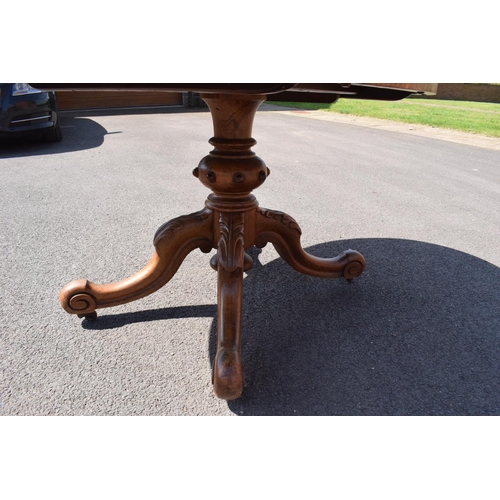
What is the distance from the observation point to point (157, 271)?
3.66 ft

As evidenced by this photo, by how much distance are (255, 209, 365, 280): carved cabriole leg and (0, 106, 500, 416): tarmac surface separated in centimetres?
8

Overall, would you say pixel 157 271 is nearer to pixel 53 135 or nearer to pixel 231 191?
pixel 231 191

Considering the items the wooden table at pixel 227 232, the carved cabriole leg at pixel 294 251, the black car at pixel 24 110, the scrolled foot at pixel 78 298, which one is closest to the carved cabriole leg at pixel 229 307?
the wooden table at pixel 227 232

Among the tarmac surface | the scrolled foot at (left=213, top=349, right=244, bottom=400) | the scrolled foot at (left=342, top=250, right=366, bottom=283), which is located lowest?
the tarmac surface

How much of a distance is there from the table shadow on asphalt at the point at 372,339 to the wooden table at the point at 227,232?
0.09m

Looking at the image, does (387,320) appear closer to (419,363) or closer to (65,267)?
(419,363)

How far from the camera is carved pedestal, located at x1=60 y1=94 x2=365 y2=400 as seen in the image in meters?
0.93

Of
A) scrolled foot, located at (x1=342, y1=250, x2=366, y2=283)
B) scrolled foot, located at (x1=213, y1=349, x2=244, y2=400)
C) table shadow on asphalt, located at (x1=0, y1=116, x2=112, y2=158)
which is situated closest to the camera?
scrolled foot, located at (x1=213, y1=349, x2=244, y2=400)

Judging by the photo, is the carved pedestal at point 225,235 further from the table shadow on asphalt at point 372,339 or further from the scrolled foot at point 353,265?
the scrolled foot at point 353,265

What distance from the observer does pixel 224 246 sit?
102 cm

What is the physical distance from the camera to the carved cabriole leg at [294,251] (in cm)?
114

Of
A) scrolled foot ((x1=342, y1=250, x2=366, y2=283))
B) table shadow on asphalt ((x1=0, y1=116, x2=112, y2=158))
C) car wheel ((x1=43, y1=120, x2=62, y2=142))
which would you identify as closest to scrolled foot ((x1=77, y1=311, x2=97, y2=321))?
scrolled foot ((x1=342, y1=250, x2=366, y2=283))

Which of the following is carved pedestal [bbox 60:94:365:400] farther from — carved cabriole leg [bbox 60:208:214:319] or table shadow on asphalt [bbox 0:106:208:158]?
table shadow on asphalt [bbox 0:106:208:158]

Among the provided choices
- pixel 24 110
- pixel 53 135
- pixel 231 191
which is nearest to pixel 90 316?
pixel 231 191
